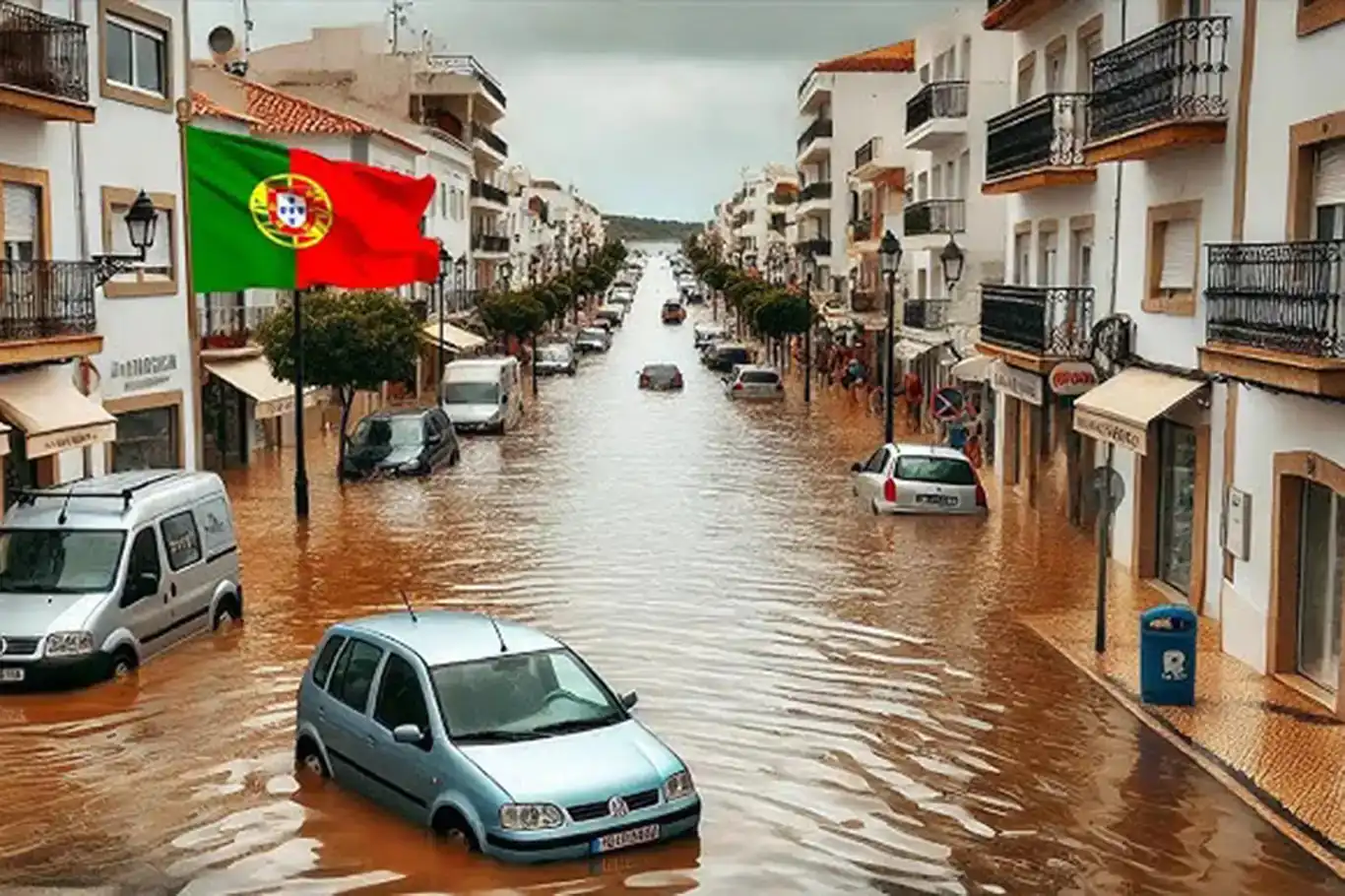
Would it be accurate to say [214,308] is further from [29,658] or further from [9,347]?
[29,658]

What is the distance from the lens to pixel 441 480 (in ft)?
109

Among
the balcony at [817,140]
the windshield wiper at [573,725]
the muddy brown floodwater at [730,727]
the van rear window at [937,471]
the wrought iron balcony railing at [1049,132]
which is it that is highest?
the balcony at [817,140]

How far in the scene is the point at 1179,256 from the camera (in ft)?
68.7

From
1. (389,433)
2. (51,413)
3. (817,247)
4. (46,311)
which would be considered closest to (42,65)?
(46,311)

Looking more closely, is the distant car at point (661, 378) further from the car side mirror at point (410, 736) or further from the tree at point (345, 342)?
the car side mirror at point (410, 736)

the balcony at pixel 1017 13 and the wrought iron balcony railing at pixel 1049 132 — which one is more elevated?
the balcony at pixel 1017 13

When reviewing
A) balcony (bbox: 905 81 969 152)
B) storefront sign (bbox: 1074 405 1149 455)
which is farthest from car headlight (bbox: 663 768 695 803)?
balcony (bbox: 905 81 969 152)

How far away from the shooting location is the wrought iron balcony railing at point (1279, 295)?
14172 mm

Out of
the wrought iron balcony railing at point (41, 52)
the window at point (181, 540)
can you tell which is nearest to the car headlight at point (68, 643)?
the window at point (181, 540)

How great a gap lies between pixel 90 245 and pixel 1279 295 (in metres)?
16.3

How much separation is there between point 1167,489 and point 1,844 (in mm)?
15420

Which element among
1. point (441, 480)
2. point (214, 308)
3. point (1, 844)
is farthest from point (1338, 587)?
point (214, 308)

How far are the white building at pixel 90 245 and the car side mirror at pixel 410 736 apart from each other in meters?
10.1

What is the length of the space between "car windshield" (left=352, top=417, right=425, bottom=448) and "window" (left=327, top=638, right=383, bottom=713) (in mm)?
22071
